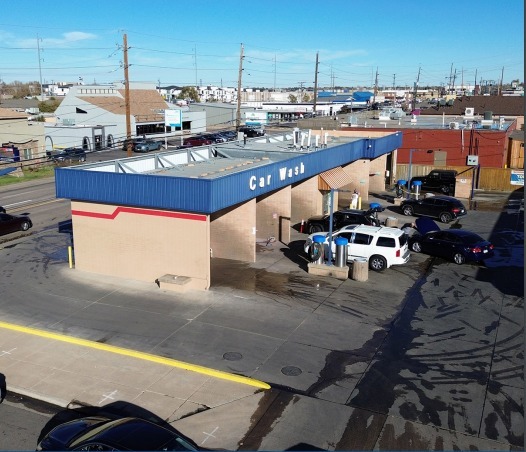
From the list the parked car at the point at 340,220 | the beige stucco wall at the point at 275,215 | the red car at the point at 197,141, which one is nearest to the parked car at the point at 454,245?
the parked car at the point at 340,220

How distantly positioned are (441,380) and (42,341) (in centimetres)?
1073

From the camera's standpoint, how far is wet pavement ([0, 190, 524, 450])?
11516 mm

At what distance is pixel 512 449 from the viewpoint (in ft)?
35.1

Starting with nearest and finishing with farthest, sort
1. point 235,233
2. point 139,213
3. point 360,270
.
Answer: point 139,213 < point 360,270 < point 235,233

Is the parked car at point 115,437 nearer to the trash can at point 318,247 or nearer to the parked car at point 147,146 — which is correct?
the trash can at point 318,247

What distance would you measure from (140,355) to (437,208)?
22262 mm

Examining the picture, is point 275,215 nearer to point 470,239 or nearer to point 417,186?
point 470,239

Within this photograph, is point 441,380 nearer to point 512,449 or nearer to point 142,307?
point 512,449

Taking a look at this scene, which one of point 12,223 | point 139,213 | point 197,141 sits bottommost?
point 12,223

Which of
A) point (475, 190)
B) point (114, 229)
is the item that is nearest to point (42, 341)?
point (114, 229)

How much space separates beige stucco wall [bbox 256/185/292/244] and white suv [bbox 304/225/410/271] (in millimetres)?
4083

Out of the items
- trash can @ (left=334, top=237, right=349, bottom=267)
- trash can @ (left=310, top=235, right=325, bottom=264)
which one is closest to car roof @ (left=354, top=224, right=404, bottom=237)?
trash can @ (left=334, top=237, right=349, bottom=267)

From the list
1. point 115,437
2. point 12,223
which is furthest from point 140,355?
point 12,223

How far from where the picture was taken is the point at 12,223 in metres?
28.2
